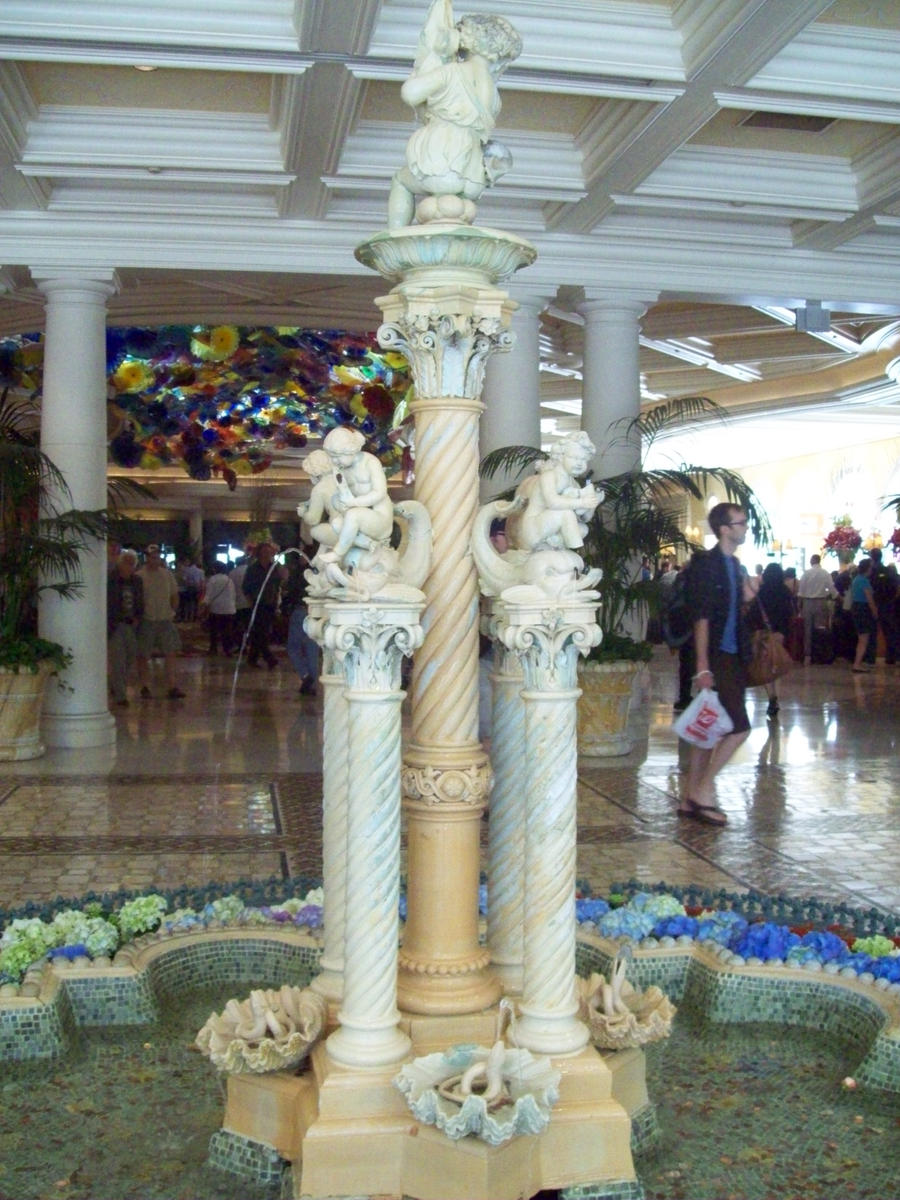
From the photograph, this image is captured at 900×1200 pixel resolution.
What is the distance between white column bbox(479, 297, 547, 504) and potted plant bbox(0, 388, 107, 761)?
278 cm

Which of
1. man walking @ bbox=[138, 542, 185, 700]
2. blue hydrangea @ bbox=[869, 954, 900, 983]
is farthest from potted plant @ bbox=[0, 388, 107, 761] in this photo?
blue hydrangea @ bbox=[869, 954, 900, 983]

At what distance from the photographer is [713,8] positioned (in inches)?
248

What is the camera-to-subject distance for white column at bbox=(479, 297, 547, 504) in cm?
955

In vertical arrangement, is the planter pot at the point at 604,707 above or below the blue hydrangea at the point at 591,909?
above

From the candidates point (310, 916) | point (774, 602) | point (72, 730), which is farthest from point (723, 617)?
point (774, 602)

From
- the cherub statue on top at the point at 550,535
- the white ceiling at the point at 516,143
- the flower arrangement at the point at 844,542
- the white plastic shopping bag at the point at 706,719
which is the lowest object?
the white plastic shopping bag at the point at 706,719

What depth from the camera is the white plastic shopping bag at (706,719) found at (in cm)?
643

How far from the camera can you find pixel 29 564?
8719mm

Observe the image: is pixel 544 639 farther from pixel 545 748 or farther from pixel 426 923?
pixel 426 923

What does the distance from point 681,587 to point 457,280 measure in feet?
13.1

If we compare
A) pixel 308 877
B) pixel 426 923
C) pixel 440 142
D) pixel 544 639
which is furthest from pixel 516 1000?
pixel 308 877

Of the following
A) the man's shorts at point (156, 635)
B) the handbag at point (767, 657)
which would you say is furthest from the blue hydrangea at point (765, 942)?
the man's shorts at point (156, 635)

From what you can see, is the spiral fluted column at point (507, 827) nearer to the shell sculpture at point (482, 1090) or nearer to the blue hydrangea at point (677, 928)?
the shell sculpture at point (482, 1090)

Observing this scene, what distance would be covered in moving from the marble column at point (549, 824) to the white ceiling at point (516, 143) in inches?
157
